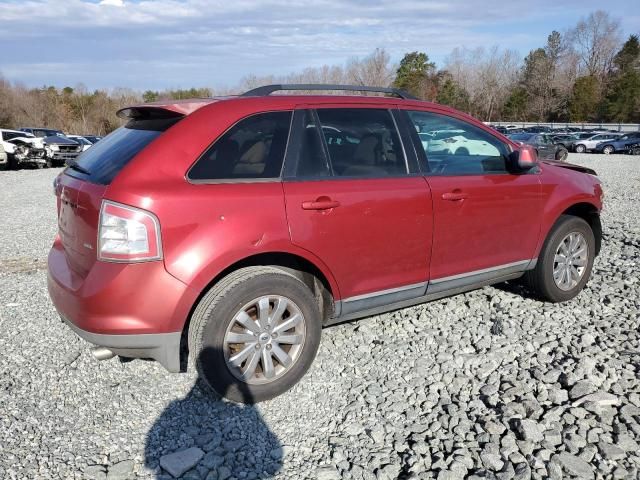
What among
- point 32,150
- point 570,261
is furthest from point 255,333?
point 32,150

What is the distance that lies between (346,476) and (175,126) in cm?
210

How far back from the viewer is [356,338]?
4121 millimetres

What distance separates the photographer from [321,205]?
3.25 metres

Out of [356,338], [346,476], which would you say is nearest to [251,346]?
[346,476]

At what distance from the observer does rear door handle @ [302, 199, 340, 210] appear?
3211 mm

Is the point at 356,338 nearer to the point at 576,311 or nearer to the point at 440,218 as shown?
the point at 440,218

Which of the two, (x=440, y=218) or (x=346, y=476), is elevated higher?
(x=440, y=218)

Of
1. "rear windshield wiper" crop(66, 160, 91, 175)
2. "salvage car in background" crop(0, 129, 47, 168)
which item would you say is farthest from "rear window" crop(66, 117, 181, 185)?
"salvage car in background" crop(0, 129, 47, 168)

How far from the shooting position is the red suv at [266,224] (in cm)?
286

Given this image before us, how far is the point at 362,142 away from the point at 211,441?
210 centimetres

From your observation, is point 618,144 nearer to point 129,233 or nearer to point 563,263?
point 563,263

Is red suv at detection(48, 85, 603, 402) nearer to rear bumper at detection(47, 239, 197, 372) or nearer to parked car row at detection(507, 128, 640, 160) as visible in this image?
rear bumper at detection(47, 239, 197, 372)

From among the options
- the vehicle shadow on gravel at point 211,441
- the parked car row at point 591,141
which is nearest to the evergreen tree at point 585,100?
the parked car row at point 591,141

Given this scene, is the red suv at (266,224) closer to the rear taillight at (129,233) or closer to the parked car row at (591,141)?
the rear taillight at (129,233)
